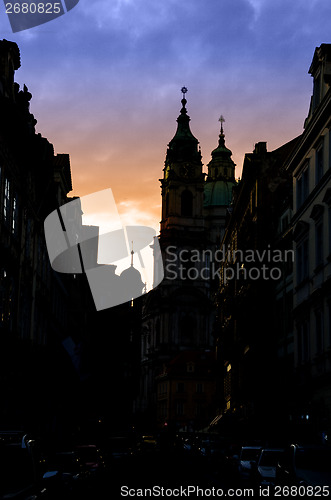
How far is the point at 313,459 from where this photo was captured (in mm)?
17141

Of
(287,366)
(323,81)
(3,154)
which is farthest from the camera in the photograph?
(287,366)

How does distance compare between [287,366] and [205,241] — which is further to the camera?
[205,241]

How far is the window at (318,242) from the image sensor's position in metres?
36.0

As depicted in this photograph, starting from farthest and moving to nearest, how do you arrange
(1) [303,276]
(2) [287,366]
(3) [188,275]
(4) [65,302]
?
(3) [188,275] → (4) [65,302] → (2) [287,366] → (1) [303,276]

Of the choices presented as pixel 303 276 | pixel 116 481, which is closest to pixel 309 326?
pixel 303 276

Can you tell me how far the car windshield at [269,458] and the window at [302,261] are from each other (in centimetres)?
1567

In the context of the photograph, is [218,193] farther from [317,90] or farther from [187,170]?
[317,90]

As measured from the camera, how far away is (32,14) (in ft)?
71.4

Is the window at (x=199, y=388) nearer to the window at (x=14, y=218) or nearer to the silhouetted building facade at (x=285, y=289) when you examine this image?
the silhouetted building facade at (x=285, y=289)

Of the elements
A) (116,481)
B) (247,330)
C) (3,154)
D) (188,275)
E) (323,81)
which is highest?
(188,275)

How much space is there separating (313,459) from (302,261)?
23.0 meters

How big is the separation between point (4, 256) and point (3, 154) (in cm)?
399

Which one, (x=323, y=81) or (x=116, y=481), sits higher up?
(x=323, y=81)

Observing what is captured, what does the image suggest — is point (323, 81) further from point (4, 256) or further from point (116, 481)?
point (116, 481)
